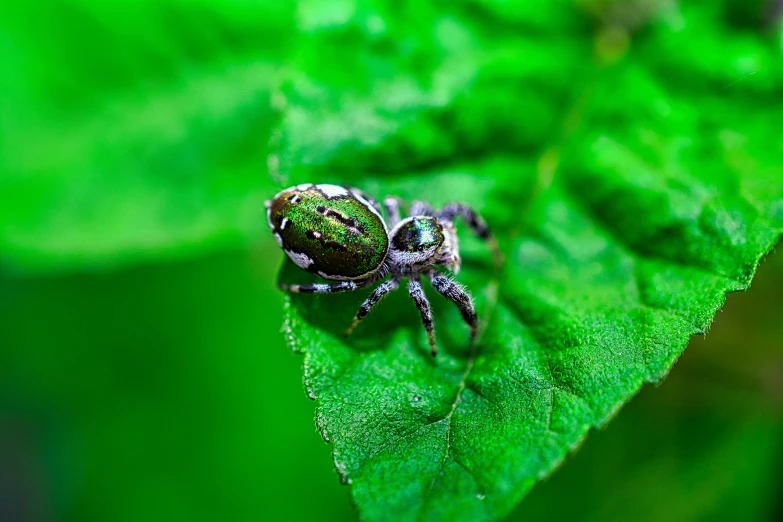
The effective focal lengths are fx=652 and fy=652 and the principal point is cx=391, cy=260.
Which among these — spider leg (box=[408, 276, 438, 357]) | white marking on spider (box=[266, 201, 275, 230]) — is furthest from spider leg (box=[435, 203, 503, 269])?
white marking on spider (box=[266, 201, 275, 230])

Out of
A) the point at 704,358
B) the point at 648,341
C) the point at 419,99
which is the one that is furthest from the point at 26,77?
the point at 704,358

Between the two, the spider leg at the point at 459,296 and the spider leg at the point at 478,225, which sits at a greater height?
the spider leg at the point at 478,225

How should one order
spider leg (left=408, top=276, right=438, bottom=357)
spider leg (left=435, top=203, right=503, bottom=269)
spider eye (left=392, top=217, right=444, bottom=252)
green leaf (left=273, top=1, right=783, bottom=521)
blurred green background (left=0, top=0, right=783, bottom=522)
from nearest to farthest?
green leaf (left=273, top=1, right=783, bottom=521) → spider leg (left=408, top=276, right=438, bottom=357) → spider leg (left=435, top=203, right=503, bottom=269) → spider eye (left=392, top=217, right=444, bottom=252) → blurred green background (left=0, top=0, right=783, bottom=522)

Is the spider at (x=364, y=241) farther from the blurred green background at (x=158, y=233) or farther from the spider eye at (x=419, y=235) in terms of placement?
the blurred green background at (x=158, y=233)

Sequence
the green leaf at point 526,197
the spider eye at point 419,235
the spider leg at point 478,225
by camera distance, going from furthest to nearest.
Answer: the spider eye at point 419,235
the spider leg at point 478,225
the green leaf at point 526,197

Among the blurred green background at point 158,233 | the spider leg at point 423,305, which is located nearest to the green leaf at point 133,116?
the blurred green background at point 158,233

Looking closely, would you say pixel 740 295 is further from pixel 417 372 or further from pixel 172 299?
pixel 172 299

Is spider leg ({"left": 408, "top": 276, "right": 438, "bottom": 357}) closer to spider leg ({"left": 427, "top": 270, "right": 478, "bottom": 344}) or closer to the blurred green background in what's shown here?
spider leg ({"left": 427, "top": 270, "right": 478, "bottom": 344})
